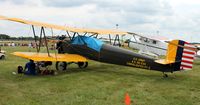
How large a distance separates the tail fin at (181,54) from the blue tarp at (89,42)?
151 inches

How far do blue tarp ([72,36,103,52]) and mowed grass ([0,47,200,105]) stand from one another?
6.59 ft

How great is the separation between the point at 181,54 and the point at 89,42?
4972mm

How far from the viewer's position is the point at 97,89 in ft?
34.7

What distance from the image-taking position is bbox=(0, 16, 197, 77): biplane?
41.5 ft

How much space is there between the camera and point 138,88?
10.9m

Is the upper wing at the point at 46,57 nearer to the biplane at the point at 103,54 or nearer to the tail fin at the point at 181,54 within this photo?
the biplane at the point at 103,54

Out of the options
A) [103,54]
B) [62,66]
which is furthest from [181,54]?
[62,66]

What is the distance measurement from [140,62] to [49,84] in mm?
4190

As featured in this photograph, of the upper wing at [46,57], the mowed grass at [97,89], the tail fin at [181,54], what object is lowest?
the mowed grass at [97,89]

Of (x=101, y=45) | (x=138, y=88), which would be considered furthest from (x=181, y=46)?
(x=101, y=45)

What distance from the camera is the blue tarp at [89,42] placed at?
15.5m

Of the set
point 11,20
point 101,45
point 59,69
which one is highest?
point 11,20

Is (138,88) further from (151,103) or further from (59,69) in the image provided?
(59,69)

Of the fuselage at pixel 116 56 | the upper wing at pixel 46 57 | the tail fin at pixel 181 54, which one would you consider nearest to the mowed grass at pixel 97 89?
the fuselage at pixel 116 56
